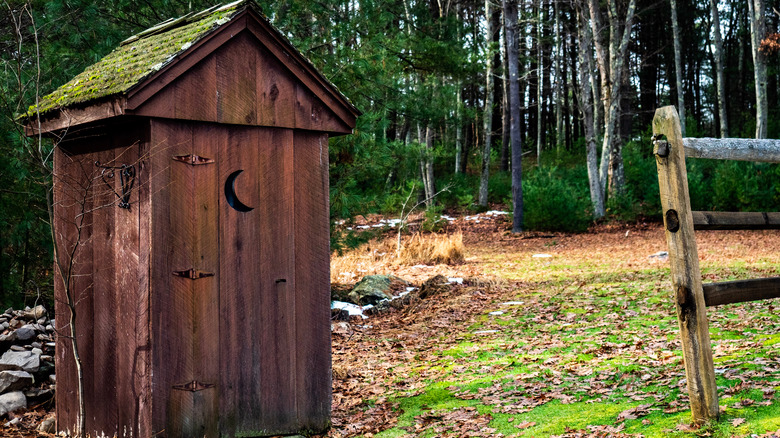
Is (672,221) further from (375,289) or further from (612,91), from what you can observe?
(612,91)

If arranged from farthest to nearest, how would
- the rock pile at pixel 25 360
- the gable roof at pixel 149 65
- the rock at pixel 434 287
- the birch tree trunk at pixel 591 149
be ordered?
the birch tree trunk at pixel 591 149 < the rock at pixel 434 287 < the rock pile at pixel 25 360 < the gable roof at pixel 149 65

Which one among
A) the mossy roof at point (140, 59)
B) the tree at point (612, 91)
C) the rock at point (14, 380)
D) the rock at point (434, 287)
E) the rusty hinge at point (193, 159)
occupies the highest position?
the tree at point (612, 91)

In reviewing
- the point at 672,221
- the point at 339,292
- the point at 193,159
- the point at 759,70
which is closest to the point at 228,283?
the point at 193,159

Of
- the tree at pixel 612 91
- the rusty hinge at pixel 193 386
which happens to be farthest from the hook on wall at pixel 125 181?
the tree at pixel 612 91

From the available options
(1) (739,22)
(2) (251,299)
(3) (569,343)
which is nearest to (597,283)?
(3) (569,343)

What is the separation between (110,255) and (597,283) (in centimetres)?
842

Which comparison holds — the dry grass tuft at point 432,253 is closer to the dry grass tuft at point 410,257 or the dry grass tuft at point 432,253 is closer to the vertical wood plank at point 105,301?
the dry grass tuft at point 410,257

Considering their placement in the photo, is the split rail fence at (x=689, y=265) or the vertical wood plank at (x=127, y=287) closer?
the split rail fence at (x=689, y=265)

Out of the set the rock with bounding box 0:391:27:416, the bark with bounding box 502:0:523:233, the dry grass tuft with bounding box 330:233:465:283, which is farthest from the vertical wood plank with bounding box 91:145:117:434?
the bark with bounding box 502:0:523:233

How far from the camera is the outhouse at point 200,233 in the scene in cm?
404

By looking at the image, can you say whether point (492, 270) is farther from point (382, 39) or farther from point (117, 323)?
point (117, 323)

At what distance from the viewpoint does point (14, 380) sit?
574 centimetres

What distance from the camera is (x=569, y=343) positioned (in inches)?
271

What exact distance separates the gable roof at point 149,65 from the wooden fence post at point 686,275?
2.28m
